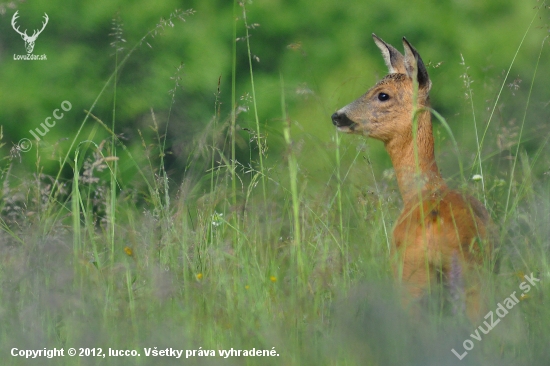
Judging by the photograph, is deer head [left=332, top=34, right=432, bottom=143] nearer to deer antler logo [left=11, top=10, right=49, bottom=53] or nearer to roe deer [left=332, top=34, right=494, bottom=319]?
roe deer [left=332, top=34, right=494, bottom=319]

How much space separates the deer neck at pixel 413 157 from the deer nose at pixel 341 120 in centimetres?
25

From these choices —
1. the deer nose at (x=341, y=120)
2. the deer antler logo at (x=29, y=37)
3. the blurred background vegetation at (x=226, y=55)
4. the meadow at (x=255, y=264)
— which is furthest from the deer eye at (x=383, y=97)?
the deer antler logo at (x=29, y=37)

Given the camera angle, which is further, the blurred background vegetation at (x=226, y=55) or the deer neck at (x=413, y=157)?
the blurred background vegetation at (x=226, y=55)

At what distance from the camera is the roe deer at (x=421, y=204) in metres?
2.97

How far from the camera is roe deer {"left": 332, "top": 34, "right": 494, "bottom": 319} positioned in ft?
9.75

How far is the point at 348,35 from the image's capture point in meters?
7.83

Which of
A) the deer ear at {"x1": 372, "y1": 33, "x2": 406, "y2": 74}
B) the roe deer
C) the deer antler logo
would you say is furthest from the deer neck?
the deer antler logo

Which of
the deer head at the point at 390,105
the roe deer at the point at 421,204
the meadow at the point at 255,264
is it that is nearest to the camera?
the meadow at the point at 255,264

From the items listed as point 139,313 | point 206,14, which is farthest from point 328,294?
point 206,14

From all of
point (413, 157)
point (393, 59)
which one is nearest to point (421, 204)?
point (413, 157)

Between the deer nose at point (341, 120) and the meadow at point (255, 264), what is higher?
the deer nose at point (341, 120)

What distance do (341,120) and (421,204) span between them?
1.65 metres

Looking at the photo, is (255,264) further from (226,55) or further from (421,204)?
(226,55)

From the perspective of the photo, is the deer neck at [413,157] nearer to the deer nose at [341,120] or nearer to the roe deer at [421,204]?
the roe deer at [421,204]
